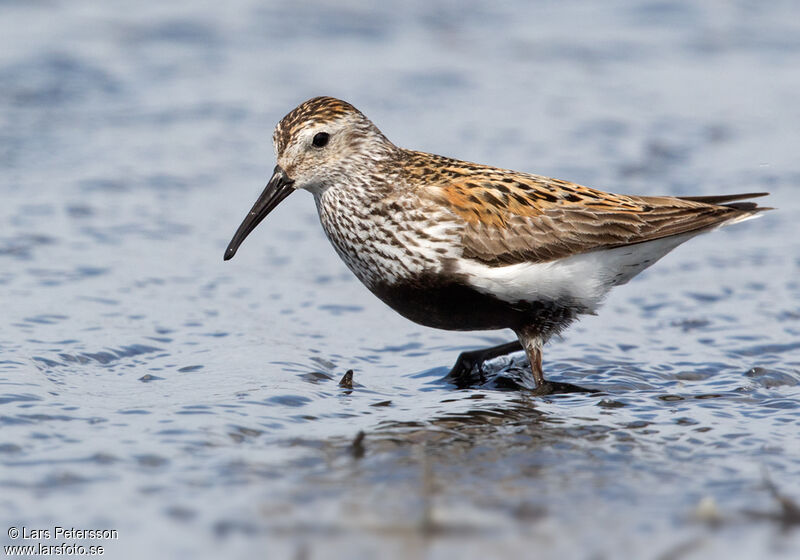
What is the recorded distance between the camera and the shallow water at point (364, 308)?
16.5 feet

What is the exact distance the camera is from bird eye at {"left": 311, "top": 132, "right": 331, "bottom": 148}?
24.6ft

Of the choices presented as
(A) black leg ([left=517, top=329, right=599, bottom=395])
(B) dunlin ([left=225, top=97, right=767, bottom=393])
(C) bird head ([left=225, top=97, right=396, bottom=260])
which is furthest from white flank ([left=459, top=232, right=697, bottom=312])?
(C) bird head ([left=225, top=97, right=396, bottom=260])

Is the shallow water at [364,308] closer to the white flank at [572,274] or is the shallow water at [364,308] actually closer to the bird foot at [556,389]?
the bird foot at [556,389]

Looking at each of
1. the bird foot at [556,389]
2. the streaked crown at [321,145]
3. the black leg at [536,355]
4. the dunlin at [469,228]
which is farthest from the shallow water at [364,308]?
the streaked crown at [321,145]

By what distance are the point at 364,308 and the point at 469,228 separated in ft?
6.62

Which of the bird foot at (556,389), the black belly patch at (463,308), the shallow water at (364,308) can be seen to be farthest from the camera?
the bird foot at (556,389)

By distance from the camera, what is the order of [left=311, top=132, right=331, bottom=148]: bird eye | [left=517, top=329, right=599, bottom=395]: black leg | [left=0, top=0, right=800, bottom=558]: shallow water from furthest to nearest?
1. [left=311, top=132, right=331, bottom=148]: bird eye
2. [left=517, top=329, right=599, bottom=395]: black leg
3. [left=0, top=0, right=800, bottom=558]: shallow water

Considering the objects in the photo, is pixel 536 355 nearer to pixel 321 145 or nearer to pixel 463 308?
pixel 463 308

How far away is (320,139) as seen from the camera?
24.7 feet

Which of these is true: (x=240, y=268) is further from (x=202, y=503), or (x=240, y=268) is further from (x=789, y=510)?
(x=789, y=510)

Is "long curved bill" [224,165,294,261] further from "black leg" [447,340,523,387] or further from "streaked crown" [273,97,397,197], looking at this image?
"black leg" [447,340,523,387]

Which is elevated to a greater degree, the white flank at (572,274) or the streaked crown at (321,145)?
the streaked crown at (321,145)

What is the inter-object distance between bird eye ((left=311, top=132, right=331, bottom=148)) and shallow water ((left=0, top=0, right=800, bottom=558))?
1401 mm

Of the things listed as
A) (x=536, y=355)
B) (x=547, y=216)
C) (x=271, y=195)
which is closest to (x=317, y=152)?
(x=271, y=195)
